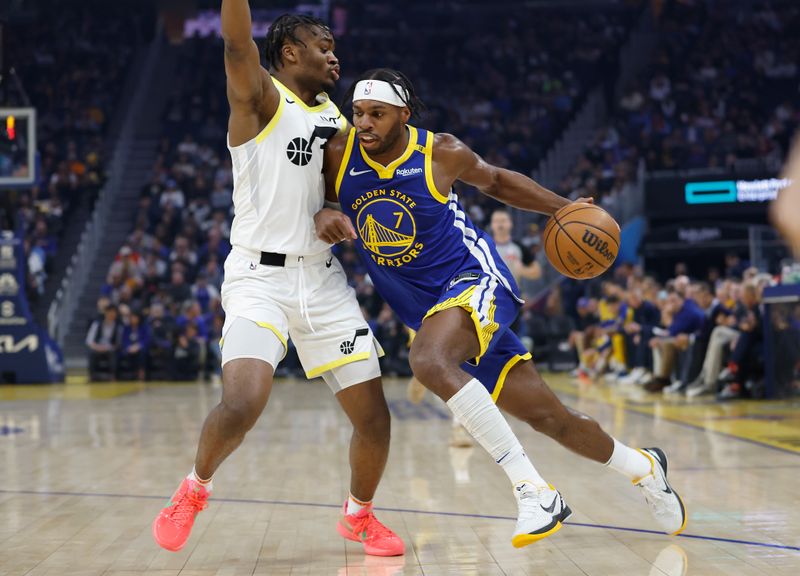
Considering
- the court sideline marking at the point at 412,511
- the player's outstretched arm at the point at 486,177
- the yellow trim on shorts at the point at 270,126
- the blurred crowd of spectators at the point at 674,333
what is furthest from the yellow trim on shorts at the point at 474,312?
the blurred crowd of spectators at the point at 674,333

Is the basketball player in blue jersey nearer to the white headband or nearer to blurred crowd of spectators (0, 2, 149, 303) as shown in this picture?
the white headband

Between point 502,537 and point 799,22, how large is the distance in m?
24.4

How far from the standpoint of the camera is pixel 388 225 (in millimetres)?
4242

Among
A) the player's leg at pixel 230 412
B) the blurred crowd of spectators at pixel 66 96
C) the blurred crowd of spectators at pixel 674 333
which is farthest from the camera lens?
the blurred crowd of spectators at pixel 66 96

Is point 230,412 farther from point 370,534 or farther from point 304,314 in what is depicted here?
point 370,534

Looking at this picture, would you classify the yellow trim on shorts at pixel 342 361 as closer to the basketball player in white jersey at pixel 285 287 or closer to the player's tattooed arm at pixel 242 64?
the basketball player in white jersey at pixel 285 287

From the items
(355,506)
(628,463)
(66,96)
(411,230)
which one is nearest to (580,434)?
(628,463)

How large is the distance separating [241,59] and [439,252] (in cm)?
111

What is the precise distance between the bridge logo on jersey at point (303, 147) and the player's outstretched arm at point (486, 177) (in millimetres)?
467

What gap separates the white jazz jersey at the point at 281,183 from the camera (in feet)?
13.8

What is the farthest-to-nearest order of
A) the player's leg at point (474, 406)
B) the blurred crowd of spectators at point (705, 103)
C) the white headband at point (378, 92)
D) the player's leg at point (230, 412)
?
the blurred crowd of spectators at point (705, 103), the white headband at point (378, 92), the player's leg at point (230, 412), the player's leg at point (474, 406)

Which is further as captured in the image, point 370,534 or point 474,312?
point 370,534

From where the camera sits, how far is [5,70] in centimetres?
1562

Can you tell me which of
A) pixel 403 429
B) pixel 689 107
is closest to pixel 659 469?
pixel 403 429
